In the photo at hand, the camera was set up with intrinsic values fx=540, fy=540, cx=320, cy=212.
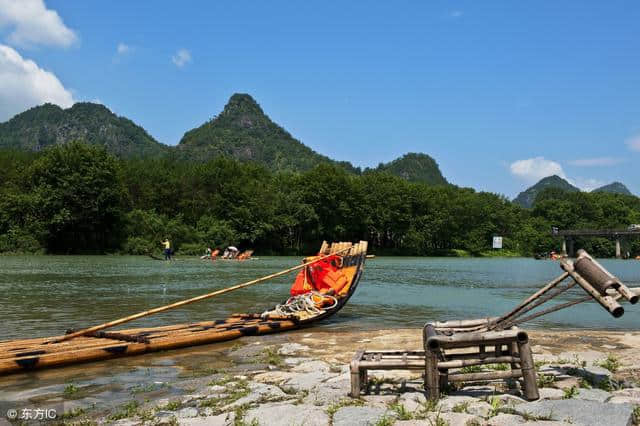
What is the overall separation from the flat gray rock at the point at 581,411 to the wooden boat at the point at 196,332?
20.0 feet

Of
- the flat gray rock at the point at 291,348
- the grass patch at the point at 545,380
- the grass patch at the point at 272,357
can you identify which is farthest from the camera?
the flat gray rock at the point at 291,348

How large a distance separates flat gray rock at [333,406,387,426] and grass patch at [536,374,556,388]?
1.93m

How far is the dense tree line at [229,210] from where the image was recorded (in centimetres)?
5253

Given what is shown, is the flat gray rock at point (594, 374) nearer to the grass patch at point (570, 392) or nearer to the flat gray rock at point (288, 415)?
the grass patch at point (570, 392)

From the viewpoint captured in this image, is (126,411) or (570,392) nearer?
(570,392)

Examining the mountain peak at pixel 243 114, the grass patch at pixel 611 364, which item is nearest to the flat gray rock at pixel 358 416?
the grass patch at pixel 611 364

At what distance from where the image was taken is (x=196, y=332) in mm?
9953

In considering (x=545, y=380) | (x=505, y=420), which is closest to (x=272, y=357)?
(x=545, y=380)

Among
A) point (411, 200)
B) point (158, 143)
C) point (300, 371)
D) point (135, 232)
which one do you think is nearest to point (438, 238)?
point (411, 200)

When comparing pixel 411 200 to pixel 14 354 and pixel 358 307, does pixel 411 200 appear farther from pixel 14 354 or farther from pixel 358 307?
pixel 14 354

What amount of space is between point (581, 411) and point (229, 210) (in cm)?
6276

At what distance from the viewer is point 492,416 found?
463 centimetres

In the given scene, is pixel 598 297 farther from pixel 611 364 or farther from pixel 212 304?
pixel 212 304

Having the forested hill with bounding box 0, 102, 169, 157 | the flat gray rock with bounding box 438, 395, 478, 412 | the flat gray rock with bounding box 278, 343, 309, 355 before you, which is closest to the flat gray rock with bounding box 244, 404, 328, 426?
the flat gray rock with bounding box 438, 395, 478, 412
